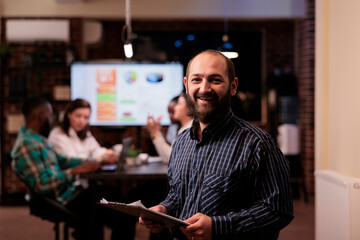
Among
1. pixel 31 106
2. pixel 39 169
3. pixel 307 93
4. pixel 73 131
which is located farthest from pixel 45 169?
pixel 307 93

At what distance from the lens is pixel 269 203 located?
160 cm

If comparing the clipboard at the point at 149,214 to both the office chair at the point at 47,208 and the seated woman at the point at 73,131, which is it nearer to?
the office chair at the point at 47,208

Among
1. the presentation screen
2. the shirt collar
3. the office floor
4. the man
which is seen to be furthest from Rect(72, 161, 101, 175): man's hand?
the presentation screen

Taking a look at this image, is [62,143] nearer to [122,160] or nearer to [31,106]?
[31,106]

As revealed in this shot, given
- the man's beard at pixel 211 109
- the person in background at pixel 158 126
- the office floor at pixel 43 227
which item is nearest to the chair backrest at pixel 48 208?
the person in background at pixel 158 126

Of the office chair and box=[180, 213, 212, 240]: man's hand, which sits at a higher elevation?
box=[180, 213, 212, 240]: man's hand

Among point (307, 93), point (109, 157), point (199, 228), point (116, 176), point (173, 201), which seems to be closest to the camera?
point (199, 228)

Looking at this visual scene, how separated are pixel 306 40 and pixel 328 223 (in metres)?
4.17

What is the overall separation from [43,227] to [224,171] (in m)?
4.03

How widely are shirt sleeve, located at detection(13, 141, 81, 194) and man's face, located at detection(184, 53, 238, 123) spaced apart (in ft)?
6.54

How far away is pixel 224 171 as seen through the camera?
1682 mm

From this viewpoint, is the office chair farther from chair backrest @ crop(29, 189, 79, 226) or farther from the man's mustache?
the man's mustache

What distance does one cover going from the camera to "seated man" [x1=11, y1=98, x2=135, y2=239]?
342 cm

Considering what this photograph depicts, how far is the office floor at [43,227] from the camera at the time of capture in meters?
4.76
